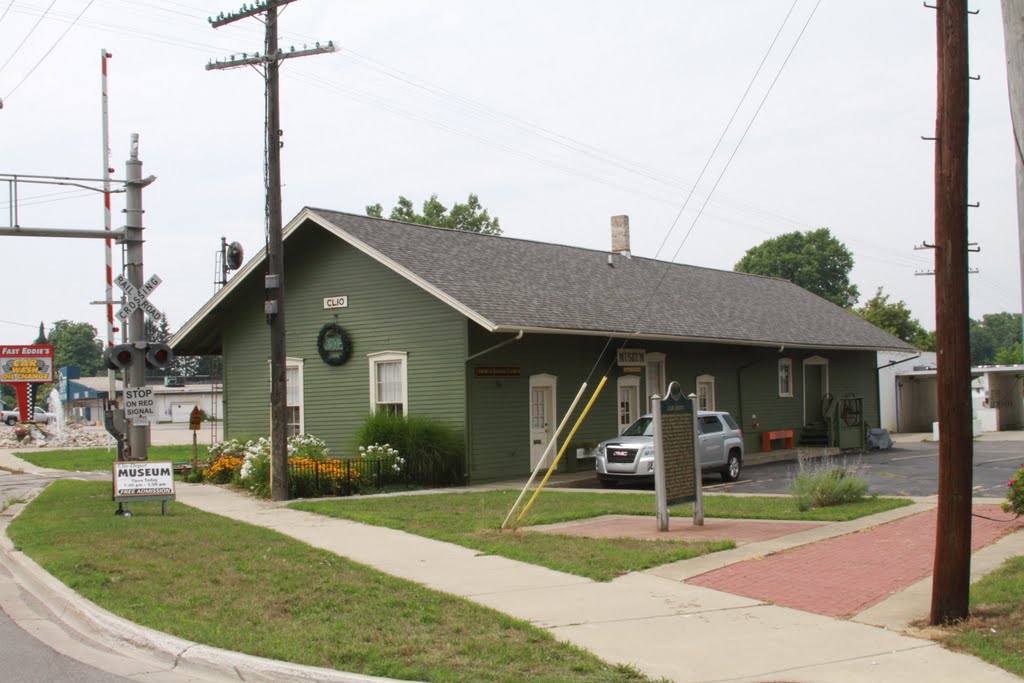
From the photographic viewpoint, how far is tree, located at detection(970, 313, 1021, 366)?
14275 centimetres

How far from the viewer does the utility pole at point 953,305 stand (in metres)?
8.10

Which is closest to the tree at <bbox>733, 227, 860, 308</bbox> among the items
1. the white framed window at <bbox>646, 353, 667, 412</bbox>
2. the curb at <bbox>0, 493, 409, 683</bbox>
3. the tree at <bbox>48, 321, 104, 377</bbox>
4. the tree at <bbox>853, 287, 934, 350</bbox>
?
the tree at <bbox>853, 287, 934, 350</bbox>

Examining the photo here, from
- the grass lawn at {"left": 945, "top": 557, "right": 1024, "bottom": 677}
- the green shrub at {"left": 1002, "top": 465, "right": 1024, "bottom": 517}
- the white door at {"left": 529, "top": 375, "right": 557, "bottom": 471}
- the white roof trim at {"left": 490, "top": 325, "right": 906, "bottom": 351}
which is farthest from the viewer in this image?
the white door at {"left": 529, "top": 375, "right": 557, "bottom": 471}

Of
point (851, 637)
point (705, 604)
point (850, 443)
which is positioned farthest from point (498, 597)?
point (850, 443)

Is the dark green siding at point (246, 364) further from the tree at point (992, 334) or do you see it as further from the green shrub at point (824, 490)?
the tree at point (992, 334)

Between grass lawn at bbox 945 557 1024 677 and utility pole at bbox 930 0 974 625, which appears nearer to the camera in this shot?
grass lawn at bbox 945 557 1024 677

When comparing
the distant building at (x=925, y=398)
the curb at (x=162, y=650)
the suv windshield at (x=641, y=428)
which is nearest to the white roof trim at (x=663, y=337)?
the suv windshield at (x=641, y=428)

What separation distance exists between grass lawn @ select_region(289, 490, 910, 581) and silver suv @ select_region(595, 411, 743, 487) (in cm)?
200

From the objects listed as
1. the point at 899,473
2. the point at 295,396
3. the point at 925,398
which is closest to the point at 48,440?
the point at 295,396

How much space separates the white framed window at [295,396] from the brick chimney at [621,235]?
465 inches

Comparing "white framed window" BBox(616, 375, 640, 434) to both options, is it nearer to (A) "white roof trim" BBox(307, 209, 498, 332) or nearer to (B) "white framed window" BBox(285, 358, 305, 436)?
(A) "white roof trim" BBox(307, 209, 498, 332)

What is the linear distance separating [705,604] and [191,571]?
17.4 feet

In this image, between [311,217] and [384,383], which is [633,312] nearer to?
[384,383]

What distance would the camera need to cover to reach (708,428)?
2227 cm
